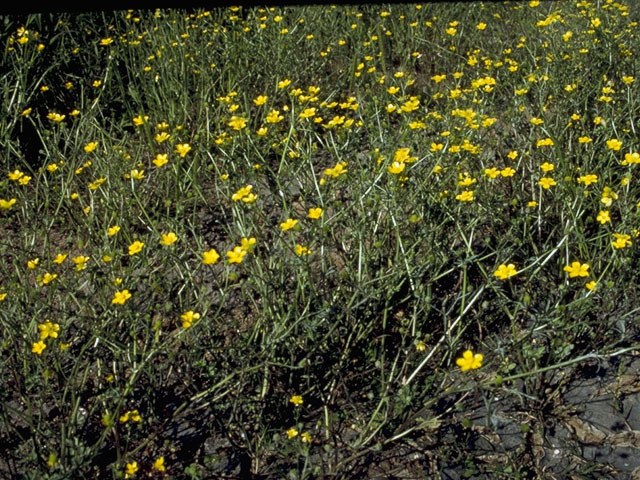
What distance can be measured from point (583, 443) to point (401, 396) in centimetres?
63

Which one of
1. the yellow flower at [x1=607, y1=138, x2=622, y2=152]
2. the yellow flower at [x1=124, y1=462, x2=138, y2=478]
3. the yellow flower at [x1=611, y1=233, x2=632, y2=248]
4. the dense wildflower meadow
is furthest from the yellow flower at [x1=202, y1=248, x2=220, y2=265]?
the yellow flower at [x1=607, y1=138, x2=622, y2=152]

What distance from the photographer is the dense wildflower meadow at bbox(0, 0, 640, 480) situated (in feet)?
6.93

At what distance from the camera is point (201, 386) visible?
7.80 ft

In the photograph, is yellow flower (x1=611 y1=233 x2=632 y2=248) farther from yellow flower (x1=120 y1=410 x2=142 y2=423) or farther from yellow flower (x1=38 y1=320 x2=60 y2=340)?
yellow flower (x1=38 y1=320 x2=60 y2=340)

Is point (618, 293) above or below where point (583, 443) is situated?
above

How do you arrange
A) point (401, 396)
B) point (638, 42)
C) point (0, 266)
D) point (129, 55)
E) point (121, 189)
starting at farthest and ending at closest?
point (129, 55)
point (638, 42)
point (121, 189)
point (0, 266)
point (401, 396)

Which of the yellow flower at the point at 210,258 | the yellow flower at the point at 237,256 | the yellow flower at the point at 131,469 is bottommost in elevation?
the yellow flower at the point at 131,469

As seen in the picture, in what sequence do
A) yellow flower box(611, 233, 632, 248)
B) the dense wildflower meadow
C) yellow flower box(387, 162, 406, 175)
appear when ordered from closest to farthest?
the dense wildflower meadow, yellow flower box(611, 233, 632, 248), yellow flower box(387, 162, 406, 175)

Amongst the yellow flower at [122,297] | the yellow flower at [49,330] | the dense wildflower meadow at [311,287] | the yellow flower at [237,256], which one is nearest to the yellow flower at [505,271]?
the dense wildflower meadow at [311,287]

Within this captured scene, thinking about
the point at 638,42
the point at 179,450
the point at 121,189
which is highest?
the point at 638,42

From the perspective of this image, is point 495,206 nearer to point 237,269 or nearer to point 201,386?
point 237,269

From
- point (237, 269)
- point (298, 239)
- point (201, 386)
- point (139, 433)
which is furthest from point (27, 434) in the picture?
point (298, 239)

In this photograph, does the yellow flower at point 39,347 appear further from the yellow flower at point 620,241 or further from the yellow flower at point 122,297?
the yellow flower at point 620,241

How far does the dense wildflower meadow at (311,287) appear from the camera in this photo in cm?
211
